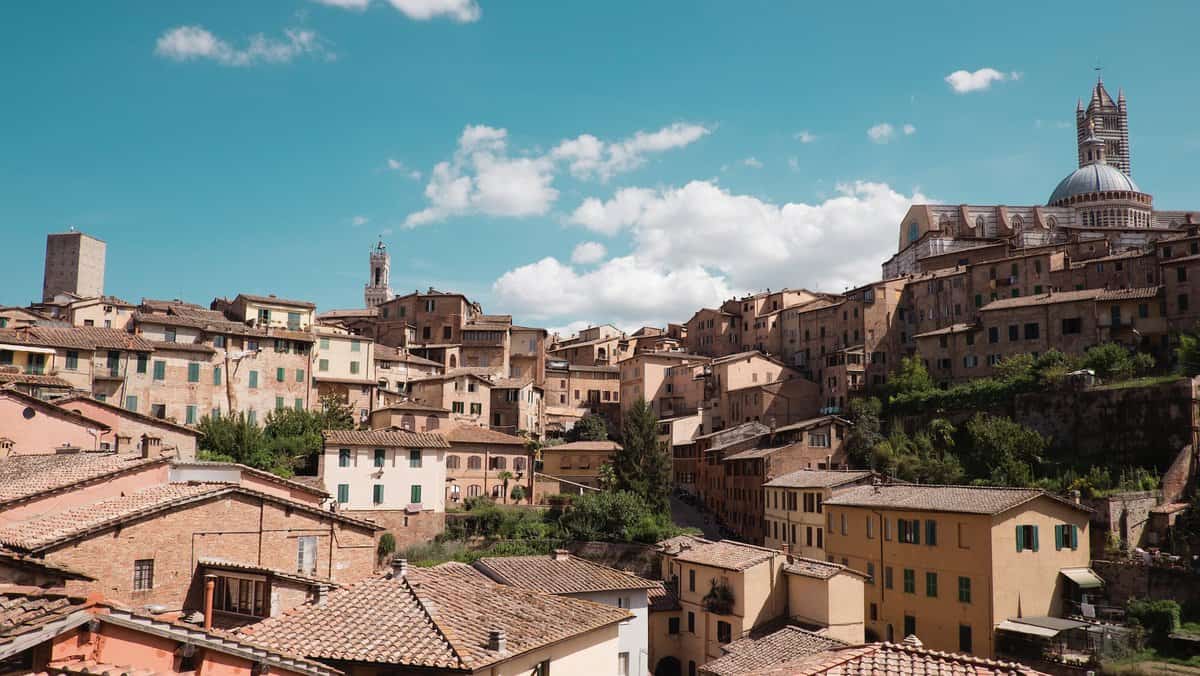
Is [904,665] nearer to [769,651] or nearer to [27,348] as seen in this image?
[769,651]

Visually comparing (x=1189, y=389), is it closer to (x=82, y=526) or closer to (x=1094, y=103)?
(x=82, y=526)

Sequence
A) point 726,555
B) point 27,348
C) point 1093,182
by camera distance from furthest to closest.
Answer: point 1093,182, point 27,348, point 726,555

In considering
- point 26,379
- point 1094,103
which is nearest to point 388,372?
point 26,379

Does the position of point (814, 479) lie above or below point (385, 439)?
below

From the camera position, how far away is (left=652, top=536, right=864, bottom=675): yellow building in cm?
3594

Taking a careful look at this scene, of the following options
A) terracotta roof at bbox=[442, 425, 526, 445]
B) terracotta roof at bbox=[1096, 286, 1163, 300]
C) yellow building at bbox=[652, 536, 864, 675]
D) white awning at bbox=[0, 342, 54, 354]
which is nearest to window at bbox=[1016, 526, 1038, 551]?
yellow building at bbox=[652, 536, 864, 675]

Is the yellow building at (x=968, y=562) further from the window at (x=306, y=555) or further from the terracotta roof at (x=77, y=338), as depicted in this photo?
the terracotta roof at (x=77, y=338)

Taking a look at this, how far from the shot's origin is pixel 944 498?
3934cm

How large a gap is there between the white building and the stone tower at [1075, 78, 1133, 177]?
352 ft

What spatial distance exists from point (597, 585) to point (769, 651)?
22.0ft

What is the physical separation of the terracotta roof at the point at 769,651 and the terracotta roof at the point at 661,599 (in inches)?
274

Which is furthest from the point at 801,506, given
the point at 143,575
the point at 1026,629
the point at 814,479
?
the point at 143,575

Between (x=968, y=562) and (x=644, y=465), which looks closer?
(x=968, y=562)

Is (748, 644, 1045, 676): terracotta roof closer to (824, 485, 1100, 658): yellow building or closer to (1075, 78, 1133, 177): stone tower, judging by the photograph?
(824, 485, 1100, 658): yellow building
